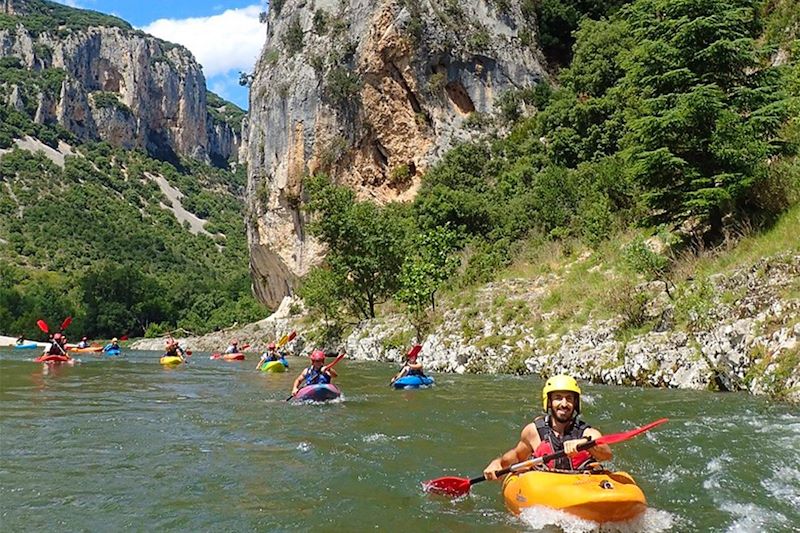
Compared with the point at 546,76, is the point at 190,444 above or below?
below

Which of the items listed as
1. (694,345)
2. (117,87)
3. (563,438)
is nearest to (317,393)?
(694,345)

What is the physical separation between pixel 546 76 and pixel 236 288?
33804 mm

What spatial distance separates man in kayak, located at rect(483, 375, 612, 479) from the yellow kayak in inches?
15.1

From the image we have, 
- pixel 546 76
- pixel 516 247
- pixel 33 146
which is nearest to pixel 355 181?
pixel 546 76

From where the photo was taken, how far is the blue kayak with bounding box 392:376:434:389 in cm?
1181

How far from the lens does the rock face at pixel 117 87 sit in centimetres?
9756

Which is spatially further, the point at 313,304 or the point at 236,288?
the point at 236,288

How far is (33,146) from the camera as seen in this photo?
85.2 metres

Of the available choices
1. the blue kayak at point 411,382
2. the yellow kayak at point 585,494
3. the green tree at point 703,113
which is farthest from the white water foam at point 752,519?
the green tree at point 703,113

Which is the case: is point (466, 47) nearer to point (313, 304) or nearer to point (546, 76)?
point (546, 76)

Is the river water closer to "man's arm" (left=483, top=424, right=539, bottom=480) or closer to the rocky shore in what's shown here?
"man's arm" (left=483, top=424, right=539, bottom=480)

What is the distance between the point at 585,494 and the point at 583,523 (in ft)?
0.55

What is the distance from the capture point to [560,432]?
480cm

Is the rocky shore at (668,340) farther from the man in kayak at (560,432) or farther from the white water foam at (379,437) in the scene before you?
the white water foam at (379,437)
